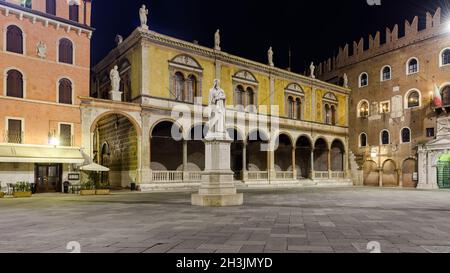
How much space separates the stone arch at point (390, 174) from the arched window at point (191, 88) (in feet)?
65.1

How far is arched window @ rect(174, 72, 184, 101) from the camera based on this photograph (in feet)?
85.6

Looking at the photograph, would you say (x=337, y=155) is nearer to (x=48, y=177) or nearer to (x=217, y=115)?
(x=217, y=115)

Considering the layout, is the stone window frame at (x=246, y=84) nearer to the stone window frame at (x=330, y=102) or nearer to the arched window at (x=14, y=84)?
the stone window frame at (x=330, y=102)

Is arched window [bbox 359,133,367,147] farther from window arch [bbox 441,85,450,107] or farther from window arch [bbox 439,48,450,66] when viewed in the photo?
window arch [bbox 439,48,450,66]

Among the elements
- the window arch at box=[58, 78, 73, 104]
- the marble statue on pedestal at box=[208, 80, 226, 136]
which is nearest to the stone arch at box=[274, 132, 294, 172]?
the window arch at box=[58, 78, 73, 104]

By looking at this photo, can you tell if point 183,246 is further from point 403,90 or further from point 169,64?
point 403,90

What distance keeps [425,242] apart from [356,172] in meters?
31.7

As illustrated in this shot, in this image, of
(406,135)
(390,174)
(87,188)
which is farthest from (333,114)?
(87,188)

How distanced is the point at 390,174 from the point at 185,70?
849 inches

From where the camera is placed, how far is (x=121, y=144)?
26.0 meters

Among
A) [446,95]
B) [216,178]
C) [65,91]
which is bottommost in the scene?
[216,178]

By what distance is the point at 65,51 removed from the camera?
2256 cm

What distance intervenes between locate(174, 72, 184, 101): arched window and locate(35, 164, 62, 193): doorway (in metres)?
9.25
